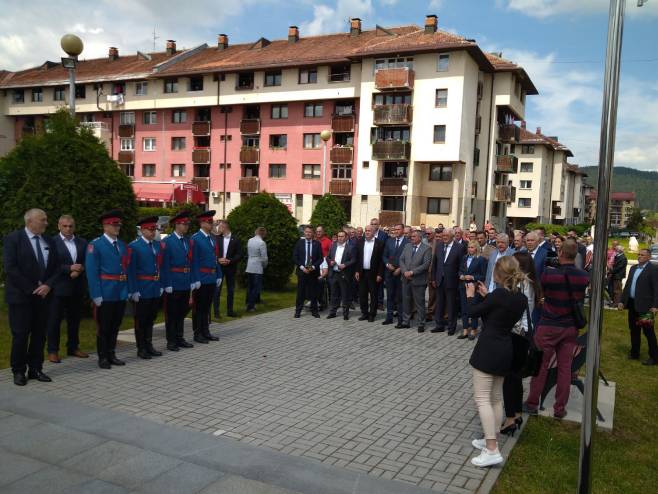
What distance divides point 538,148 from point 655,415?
2594 inches

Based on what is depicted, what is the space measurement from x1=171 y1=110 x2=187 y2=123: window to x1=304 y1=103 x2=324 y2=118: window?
12183 mm

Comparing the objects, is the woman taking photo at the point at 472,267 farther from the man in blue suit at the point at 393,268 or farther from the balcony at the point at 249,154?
the balcony at the point at 249,154

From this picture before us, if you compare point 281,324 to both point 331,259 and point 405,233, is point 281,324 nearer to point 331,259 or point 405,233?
point 331,259

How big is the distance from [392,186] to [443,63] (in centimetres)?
917

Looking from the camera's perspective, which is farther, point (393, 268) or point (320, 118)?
point (320, 118)

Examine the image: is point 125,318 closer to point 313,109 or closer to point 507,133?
point 313,109

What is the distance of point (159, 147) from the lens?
50.4 m

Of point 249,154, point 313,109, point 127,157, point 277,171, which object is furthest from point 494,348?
point 127,157

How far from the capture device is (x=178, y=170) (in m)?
49.8

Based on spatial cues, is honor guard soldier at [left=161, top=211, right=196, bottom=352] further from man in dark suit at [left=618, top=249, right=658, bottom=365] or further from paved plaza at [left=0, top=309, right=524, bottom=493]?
man in dark suit at [left=618, top=249, right=658, bottom=365]

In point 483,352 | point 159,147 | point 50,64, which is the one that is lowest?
point 483,352

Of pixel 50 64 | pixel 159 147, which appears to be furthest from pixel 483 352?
pixel 50 64

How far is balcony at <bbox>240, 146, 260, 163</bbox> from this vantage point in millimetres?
45844

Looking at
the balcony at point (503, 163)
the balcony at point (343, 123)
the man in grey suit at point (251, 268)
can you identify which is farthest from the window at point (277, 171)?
the man in grey suit at point (251, 268)
